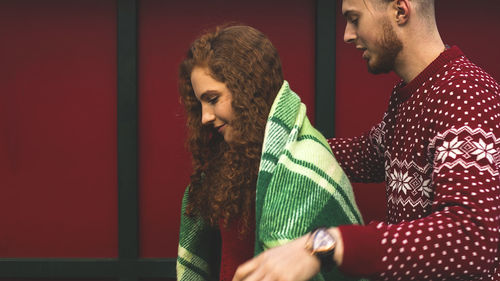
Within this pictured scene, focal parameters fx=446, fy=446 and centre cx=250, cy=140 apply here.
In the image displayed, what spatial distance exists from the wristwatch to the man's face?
61 centimetres

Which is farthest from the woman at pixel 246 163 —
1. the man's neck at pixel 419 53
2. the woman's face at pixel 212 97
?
the man's neck at pixel 419 53

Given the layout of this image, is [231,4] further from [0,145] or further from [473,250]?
[473,250]

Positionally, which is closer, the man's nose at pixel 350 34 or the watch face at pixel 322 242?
the watch face at pixel 322 242

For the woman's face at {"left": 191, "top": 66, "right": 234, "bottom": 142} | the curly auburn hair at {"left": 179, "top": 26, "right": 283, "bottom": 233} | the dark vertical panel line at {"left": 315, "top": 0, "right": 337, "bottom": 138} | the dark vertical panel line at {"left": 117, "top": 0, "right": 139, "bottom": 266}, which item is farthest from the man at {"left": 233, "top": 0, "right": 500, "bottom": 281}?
the dark vertical panel line at {"left": 117, "top": 0, "right": 139, "bottom": 266}

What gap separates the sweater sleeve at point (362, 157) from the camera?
1503mm

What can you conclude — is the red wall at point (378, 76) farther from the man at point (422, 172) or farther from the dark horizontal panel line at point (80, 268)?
the dark horizontal panel line at point (80, 268)

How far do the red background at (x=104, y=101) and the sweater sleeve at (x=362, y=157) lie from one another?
51cm

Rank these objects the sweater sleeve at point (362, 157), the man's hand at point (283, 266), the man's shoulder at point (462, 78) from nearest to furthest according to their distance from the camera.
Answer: the man's hand at point (283, 266)
the man's shoulder at point (462, 78)
the sweater sleeve at point (362, 157)

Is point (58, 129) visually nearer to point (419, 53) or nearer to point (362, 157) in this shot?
point (362, 157)

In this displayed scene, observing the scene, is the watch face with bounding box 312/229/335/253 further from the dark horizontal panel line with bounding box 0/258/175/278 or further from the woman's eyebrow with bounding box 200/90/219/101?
the dark horizontal panel line with bounding box 0/258/175/278

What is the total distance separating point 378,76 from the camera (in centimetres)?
203

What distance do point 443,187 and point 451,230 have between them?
96mm

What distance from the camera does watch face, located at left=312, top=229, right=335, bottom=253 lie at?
776mm

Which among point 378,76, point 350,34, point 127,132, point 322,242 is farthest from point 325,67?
point 322,242
